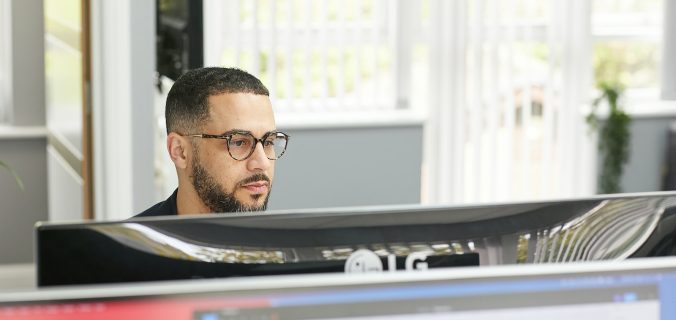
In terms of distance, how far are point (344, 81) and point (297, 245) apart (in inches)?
158

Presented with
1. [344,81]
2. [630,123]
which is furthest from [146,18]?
[630,123]

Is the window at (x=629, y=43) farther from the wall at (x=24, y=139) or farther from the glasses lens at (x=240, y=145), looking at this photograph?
the glasses lens at (x=240, y=145)

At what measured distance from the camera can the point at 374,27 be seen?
553 cm

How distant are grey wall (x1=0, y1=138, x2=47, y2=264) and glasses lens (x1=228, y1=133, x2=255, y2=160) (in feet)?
10.8

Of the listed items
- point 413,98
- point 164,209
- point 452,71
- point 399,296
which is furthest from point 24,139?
point 399,296

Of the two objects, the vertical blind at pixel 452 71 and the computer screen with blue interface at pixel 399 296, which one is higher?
the vertical blind at pixel 452 71

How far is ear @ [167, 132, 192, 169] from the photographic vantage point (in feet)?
7.47

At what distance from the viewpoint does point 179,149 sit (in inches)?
90.7

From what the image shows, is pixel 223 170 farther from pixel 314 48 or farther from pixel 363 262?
pixel 314 48

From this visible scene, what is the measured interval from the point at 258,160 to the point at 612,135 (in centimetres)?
390

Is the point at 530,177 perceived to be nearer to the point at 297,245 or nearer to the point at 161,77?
the point at 161,77

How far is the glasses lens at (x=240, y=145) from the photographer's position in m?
2.22

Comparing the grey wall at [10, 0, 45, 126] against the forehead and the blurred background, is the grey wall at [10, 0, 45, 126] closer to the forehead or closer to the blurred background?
the blurred background

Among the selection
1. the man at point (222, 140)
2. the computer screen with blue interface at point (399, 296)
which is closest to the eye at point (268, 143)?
the man at point (222, 140)
